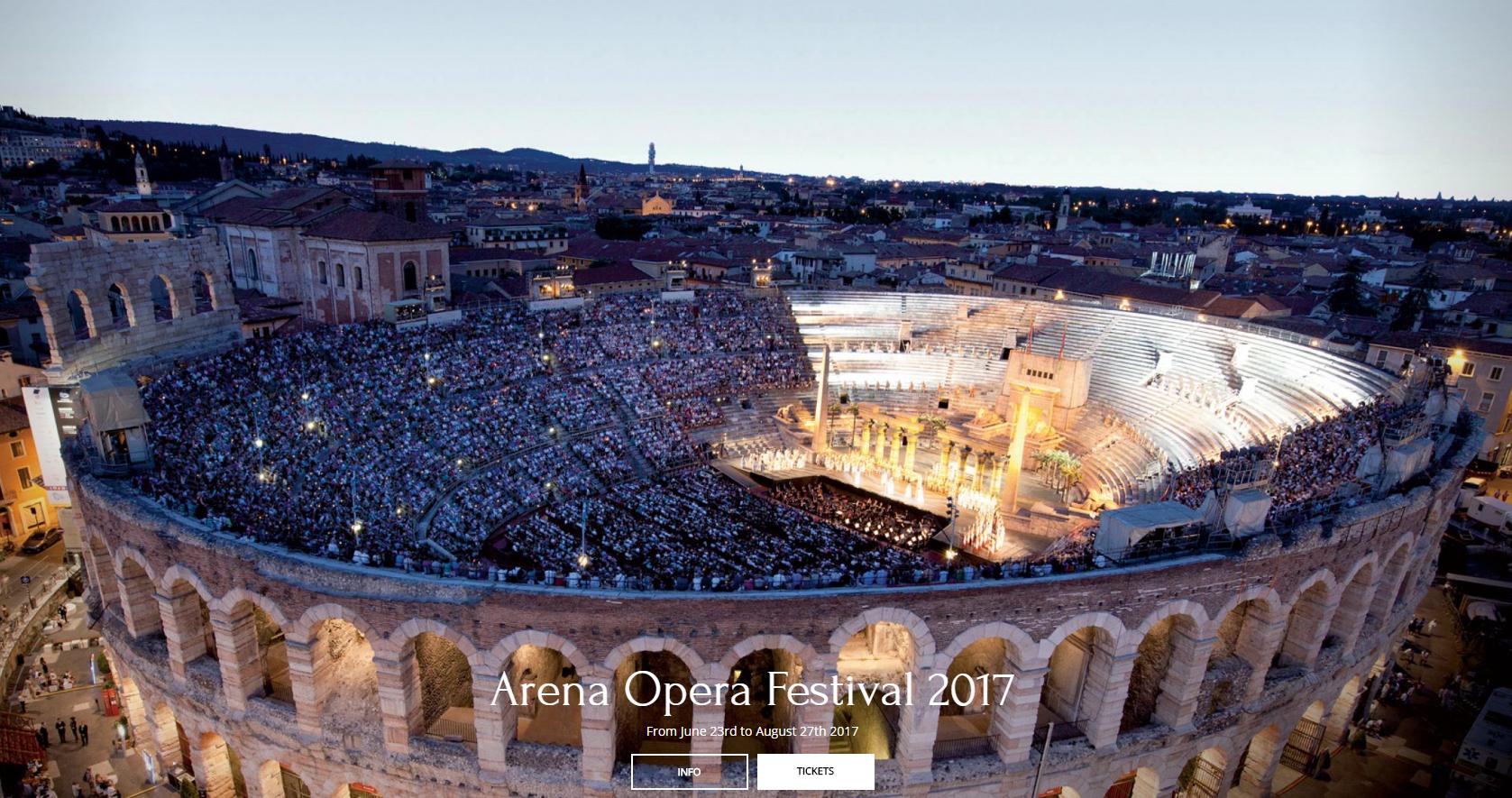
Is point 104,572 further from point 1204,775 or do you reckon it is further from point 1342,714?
point 1342,714

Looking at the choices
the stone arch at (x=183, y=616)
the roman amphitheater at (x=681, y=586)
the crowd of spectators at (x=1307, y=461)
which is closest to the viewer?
the roman amphitheater at (x=681, y=586)

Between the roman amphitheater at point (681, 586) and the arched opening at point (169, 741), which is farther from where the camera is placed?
the arched opening at point (169, 741)

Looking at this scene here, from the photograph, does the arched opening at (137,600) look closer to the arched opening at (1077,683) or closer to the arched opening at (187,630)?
the arched opening at (187,630)

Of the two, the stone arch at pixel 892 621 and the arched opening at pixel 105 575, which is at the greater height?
the stone arch at pixel 892 621

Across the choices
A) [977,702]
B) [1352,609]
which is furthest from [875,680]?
[1352,609]

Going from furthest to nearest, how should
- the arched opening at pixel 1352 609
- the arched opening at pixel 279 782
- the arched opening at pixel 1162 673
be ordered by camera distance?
the arched opening at pixel 1352 609, the arched opening at pixel 279 782, the arched opening at pixel 1162 673

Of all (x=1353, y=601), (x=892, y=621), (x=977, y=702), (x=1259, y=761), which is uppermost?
(x=892, y=621)

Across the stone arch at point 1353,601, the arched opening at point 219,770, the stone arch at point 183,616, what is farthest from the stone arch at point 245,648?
the stone arch at point 1353,601
